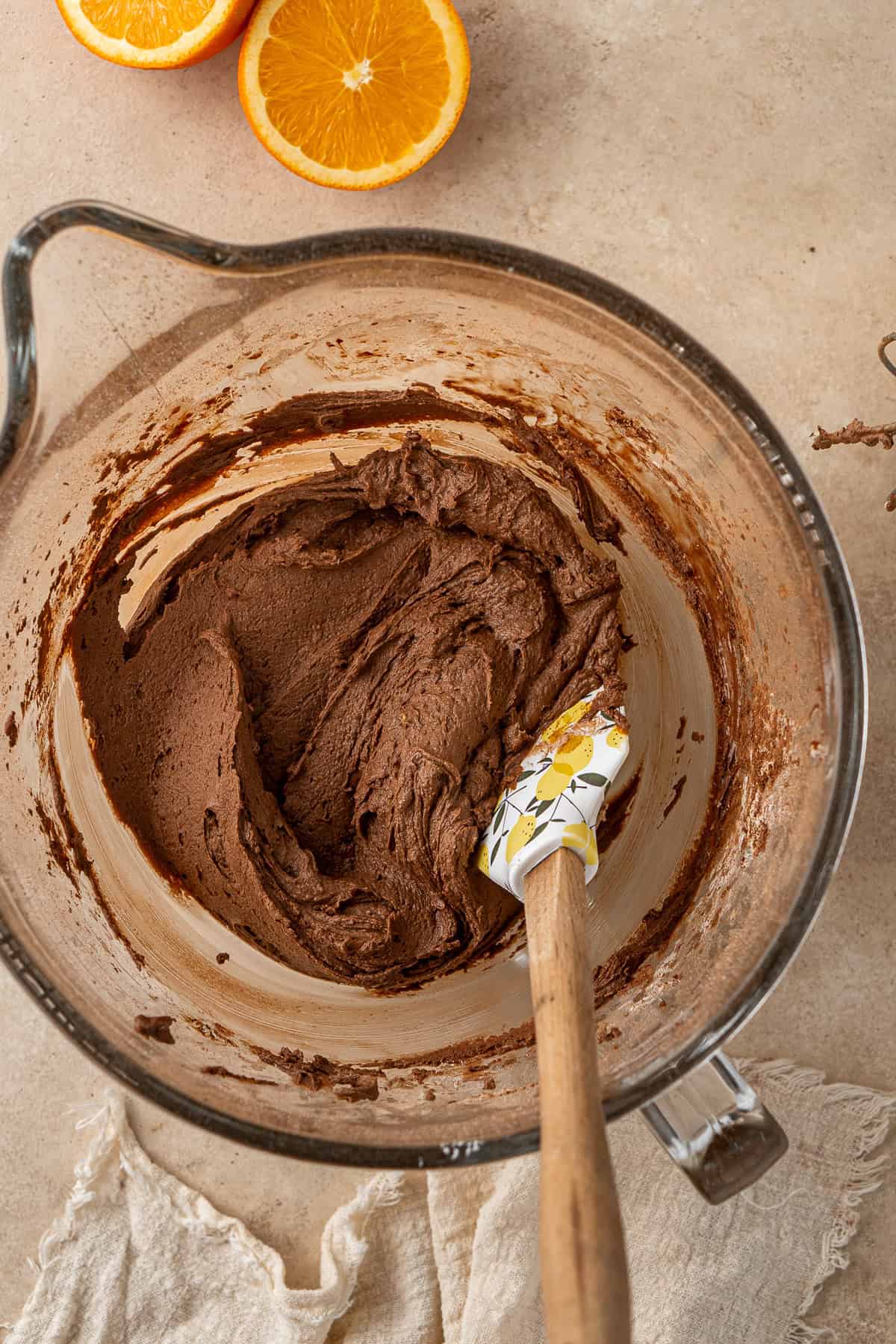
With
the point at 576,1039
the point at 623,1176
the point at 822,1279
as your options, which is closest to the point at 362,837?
the point at 576,1039

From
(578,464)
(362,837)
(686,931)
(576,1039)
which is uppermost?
(578,464)

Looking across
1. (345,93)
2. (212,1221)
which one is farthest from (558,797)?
(345,93)

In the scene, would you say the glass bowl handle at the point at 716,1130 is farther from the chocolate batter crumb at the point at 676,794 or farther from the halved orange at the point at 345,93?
the halved orange at the point at 345,93

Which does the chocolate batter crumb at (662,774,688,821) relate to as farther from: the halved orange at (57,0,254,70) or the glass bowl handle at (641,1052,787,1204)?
the halved orange at (57,0,254,70)

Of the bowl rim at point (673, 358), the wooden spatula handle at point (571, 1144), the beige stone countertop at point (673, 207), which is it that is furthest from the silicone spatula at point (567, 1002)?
the beige stone countertop at point (673, 207)

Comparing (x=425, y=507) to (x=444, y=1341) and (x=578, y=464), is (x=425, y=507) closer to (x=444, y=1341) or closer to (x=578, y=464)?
(x=578, y=464)

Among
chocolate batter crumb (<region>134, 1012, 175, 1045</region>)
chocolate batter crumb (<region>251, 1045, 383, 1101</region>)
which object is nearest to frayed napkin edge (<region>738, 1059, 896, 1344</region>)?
chocolate batter crumb (<region>251, 1045, 383, 1101</region>)

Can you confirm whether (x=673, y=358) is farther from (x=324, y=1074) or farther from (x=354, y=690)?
(x=324, y=1074)

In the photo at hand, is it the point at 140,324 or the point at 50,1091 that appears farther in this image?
the point at 50,1091
